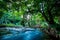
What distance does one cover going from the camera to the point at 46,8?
610 cm

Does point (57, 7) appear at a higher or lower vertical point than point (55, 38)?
higher

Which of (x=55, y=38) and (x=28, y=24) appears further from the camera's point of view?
(x=28, y=24)

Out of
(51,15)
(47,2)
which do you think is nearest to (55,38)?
(51,15)

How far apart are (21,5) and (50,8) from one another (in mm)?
1164

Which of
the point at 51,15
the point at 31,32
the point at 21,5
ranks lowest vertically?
the point at 31,32

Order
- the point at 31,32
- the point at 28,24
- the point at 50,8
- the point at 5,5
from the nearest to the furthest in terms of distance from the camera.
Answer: the point at 5,5 < the point at 50,8 < the point at 31,32 < the point at 28,24

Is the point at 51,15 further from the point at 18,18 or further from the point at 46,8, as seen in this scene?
the point at 18,18

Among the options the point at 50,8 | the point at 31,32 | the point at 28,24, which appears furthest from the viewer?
the point at 28,24

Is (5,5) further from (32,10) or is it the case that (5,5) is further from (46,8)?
(46,8)

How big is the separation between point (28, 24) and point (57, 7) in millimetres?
9116

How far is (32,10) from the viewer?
6297 millimetres

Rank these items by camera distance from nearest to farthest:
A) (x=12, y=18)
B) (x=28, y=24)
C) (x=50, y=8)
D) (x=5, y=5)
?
(x=5, y=5), (x=50, y=8), (x=28, y=24), (x=12, y=18)

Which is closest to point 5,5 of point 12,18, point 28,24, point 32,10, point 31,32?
point 32,10

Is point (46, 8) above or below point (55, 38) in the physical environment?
above
